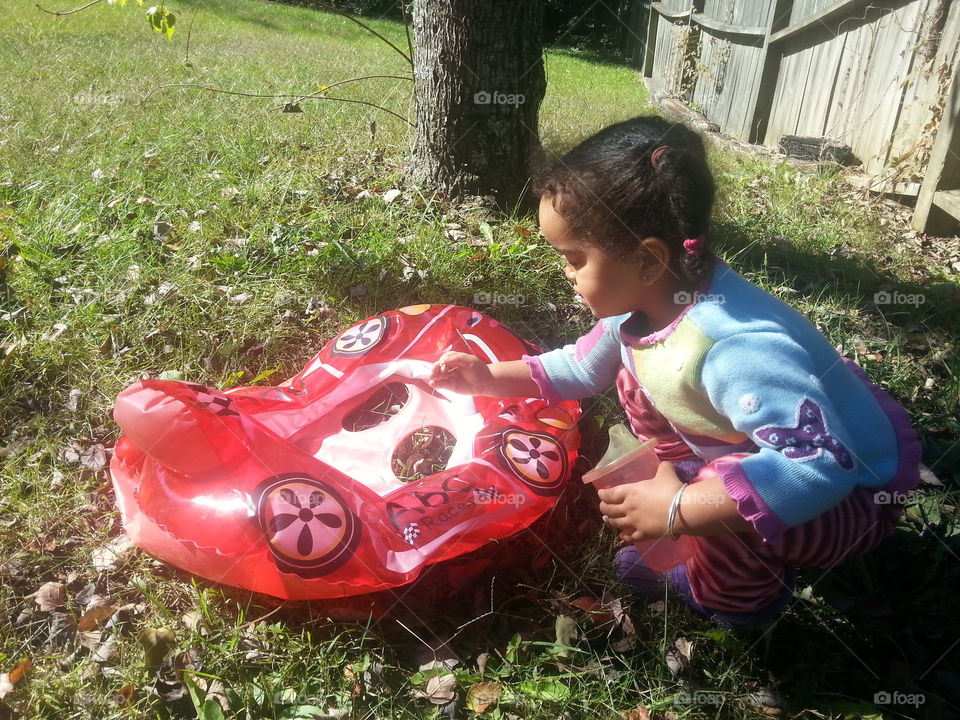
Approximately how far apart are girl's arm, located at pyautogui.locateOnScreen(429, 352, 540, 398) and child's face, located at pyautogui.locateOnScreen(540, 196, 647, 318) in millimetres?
588

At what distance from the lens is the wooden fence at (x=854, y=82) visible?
4316 millimetres

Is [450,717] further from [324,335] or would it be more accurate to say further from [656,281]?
[324,335]

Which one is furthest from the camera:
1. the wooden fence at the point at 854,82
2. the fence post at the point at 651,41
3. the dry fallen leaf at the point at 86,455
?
the fence post at the point at 651,41

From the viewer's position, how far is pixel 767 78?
6668 mm

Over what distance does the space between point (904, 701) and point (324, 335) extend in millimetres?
2470

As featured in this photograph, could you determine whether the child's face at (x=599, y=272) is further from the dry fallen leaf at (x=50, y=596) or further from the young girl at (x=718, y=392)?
the dry fallen leaf at (x=50, y=596)

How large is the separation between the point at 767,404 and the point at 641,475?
1.79 feet

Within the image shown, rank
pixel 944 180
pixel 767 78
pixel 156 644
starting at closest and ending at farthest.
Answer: pixel 156 644
pixel 944 180
pixel 767 78

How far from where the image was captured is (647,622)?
2.14 m

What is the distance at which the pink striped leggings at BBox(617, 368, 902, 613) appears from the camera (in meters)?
1.77

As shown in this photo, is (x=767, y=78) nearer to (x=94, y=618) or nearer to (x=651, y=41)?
(x=651, y=41)

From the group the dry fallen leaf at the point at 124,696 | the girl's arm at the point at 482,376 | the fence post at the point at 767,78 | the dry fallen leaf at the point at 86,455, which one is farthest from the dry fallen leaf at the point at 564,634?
the fence post at the point at 767,78

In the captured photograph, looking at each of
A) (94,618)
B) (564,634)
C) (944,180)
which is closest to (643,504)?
(564,634)

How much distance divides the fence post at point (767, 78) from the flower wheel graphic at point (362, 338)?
17.3 feet
